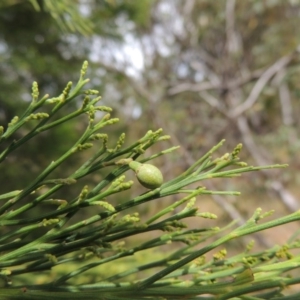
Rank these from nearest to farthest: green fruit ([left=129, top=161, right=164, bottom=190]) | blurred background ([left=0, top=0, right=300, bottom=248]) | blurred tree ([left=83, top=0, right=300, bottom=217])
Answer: green fruit ([left=129, top=161, right=164, bottom=190])
blurred background ([left=0, top=0, right=300, bottom=248])
blurred tree ([left=83, top=0, right=300, bottom=217])

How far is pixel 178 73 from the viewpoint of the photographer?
13.2ft

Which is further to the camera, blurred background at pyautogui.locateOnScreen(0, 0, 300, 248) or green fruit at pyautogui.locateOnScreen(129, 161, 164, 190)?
blurred background at pyautogui.locateOnScreen(0, 0, 300, 248)

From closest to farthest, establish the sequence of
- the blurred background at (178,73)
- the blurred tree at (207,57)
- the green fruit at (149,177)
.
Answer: the green fruit at (149,177) → the blurred background at (178,73) → the blurred tree at (207,57)

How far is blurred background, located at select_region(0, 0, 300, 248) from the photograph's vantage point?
5.60ft

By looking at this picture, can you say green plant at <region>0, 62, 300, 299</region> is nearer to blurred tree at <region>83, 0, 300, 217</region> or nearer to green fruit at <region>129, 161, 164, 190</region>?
green fruit at <region>129, 161, 164, 190</region>

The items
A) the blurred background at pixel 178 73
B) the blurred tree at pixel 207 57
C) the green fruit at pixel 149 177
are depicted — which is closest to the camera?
the green fruit at pixel 149 177

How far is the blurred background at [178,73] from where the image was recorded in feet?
5.60

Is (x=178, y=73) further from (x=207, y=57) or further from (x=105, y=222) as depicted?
(x=105, y=222)

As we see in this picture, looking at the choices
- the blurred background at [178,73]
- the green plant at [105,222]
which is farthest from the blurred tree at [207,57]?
the green plant at [105,222]

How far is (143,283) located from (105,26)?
1.71 metres

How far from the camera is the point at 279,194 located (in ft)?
7.50

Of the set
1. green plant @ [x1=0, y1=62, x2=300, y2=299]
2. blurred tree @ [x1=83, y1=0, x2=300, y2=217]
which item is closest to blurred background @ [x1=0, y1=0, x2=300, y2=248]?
blurred tree @ [x1=83, y1=0, x2=300, y2=217]

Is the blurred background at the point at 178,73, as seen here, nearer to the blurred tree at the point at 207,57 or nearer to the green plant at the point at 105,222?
the blurred tree at the point at 207,57

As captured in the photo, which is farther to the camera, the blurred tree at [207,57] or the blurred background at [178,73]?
the blurred tree at [207,57]
